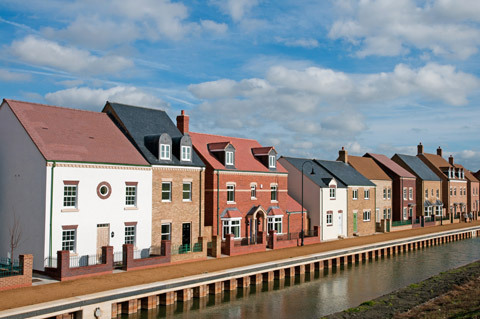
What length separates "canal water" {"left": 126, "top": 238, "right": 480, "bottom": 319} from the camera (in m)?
24.9

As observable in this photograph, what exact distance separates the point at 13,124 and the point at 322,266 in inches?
934

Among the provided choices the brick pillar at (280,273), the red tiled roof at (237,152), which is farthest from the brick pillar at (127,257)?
the red tiled roof at (237,152)

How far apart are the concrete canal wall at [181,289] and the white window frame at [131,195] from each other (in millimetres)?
7339

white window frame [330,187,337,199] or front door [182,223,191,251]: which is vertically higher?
white window frame [330,187,337,199]

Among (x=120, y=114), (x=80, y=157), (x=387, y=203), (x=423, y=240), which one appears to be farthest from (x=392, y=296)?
(x=387, y=203)

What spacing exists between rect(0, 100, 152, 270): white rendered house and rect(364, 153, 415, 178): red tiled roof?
41666 mm

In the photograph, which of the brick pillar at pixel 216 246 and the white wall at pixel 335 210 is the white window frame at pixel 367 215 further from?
the brick pillar at pixel 216 246

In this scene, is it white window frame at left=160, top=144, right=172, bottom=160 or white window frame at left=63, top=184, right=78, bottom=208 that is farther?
white window frame at left=160, top=144, right=172, bottom=160

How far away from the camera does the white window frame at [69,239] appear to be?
27375 mm

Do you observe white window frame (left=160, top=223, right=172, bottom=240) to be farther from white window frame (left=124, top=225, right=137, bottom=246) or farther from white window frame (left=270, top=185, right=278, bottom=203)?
white window frame (left=270, top=185, right=278, bottom=203)

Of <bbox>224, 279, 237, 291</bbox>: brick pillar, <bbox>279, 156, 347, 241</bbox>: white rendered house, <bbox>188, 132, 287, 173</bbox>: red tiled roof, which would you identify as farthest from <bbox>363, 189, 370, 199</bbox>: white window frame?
<bbox>224, 279, 237, 291</bbox>: brick pillar

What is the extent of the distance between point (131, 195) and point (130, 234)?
2490mm

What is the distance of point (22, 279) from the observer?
23281 millimetres

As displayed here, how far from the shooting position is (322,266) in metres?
36.9
